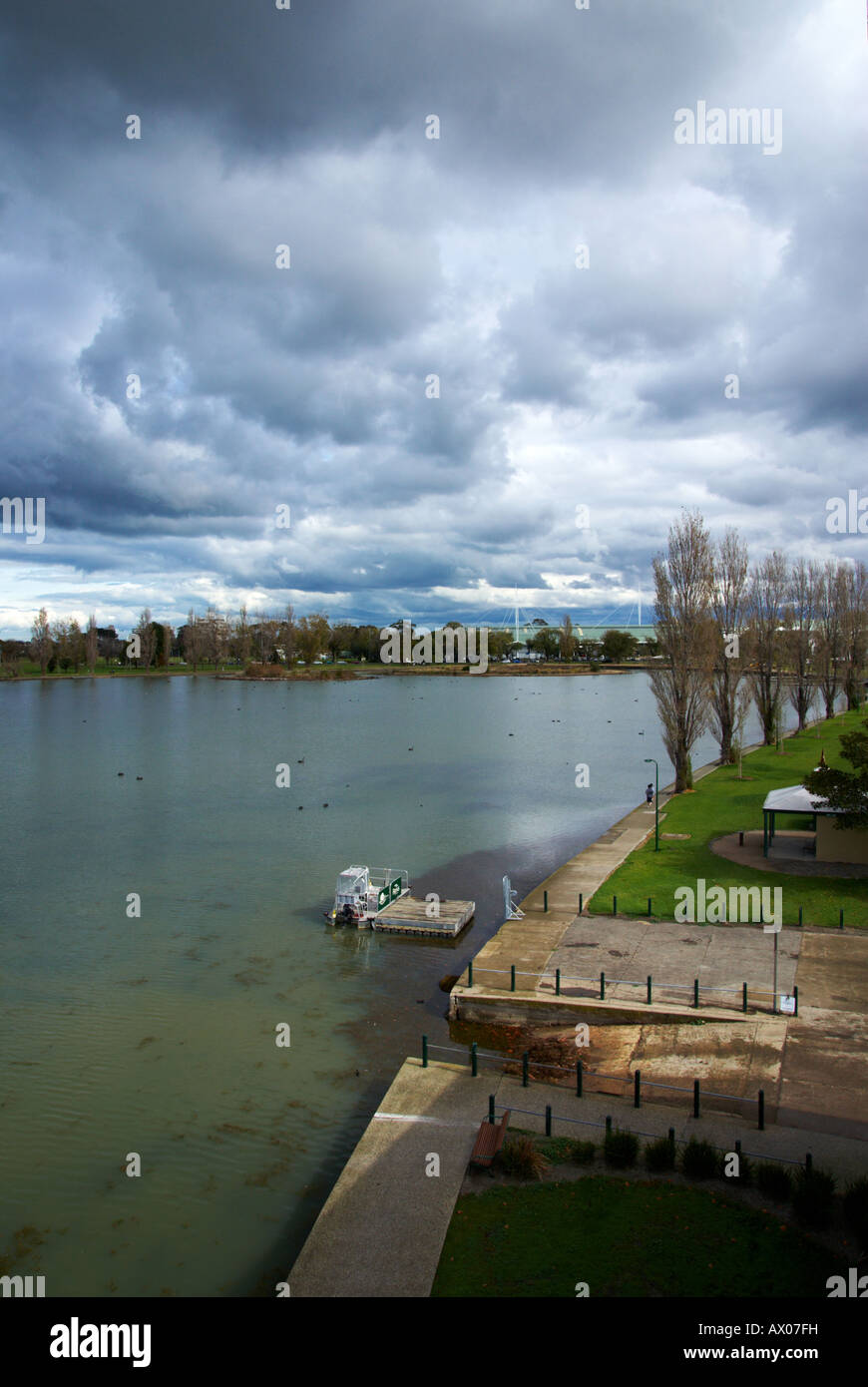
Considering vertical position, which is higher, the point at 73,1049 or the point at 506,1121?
Answer: the point at 506,1121

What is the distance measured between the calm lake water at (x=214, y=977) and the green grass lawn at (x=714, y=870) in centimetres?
405

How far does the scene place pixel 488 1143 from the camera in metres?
13.5

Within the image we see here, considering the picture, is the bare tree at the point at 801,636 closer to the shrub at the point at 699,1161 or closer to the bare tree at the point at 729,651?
the bare tree at the point at 729,651

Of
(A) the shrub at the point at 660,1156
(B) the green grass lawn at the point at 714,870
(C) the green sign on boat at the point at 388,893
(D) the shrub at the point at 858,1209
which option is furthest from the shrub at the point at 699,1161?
(C) the green sign on boat at the point at 388,893

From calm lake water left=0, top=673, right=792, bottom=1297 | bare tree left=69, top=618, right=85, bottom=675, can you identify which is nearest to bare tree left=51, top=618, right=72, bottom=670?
bare tree left=69, top=618, right=85, bottom=675

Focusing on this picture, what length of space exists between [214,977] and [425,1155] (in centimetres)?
1212

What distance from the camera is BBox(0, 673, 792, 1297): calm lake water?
1407 cm

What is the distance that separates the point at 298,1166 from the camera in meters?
15.2

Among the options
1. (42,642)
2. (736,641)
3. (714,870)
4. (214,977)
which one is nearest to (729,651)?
(736,641)

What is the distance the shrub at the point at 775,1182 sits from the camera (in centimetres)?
1203

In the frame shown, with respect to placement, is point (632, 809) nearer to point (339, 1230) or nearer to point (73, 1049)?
point (73, 1049)

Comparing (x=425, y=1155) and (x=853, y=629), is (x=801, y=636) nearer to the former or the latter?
(x=853, y=629)
